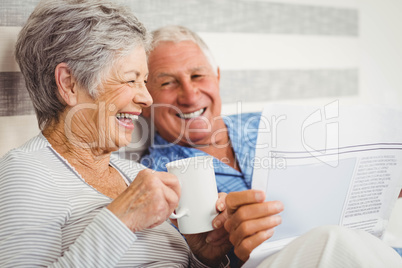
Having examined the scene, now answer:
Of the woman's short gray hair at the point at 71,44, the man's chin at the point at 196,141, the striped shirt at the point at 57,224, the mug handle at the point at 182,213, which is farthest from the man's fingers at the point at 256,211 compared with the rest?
the man's chin at the point at 196,141

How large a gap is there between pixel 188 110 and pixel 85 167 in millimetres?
594

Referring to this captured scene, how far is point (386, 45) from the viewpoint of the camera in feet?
8.91

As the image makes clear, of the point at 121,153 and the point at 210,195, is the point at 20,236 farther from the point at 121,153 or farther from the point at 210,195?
the point at 121,153

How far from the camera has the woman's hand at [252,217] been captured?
114 centimetres

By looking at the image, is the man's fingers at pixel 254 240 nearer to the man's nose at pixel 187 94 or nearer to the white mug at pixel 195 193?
the white mug at pixel 195 193

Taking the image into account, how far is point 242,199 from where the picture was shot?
45.4 inches

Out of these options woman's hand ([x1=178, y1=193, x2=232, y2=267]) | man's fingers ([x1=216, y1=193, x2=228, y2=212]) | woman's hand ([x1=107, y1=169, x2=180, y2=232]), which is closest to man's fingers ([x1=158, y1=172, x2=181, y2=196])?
woman's hand ([x1=107, y1=169, x2=180, y2=232])

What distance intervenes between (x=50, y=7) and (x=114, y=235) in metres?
0.68

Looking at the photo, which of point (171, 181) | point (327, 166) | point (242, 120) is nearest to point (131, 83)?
point (171, 181)

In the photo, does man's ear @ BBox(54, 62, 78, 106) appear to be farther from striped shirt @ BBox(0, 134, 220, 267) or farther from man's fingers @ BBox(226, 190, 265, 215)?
man's fingers @ BBox(226, 190, 265, 215)

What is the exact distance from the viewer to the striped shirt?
1.01m

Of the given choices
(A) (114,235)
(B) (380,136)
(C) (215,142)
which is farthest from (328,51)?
(A) (114,235)

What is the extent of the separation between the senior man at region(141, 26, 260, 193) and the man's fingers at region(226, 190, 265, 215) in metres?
0.53

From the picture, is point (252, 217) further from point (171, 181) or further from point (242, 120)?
point (242, 120)
